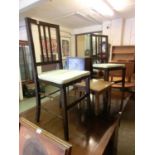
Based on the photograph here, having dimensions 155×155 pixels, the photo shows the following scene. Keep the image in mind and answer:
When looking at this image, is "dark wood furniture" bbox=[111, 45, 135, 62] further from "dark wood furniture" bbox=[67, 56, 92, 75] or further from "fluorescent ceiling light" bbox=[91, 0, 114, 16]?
"dark wood furniture" bbox=[67, 56, 92, 75]

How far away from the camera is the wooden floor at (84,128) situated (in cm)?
111

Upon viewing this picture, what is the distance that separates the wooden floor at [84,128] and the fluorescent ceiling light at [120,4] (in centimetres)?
245

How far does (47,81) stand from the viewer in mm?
1277

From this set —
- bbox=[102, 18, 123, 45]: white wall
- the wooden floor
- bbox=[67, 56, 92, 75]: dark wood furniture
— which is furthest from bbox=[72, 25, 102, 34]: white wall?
the wooden floor

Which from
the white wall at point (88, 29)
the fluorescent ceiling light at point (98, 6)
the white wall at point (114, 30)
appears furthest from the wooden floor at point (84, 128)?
the white wall at point (88, 29)

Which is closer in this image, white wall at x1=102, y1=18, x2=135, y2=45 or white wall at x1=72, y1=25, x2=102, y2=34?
white wall at x1=102, y1=18, x2=135, y2=45

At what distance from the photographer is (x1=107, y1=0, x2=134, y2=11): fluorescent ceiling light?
2939 mm

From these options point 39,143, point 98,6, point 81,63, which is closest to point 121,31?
point 98,6

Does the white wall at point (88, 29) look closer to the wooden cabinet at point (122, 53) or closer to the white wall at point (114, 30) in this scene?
the white wall at point (114, 30)

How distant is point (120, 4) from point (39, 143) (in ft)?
10.9

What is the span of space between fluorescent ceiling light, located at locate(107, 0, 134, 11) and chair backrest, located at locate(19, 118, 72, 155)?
9.87 ft

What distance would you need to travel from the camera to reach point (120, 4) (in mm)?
3129

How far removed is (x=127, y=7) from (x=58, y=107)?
2.96 metres
